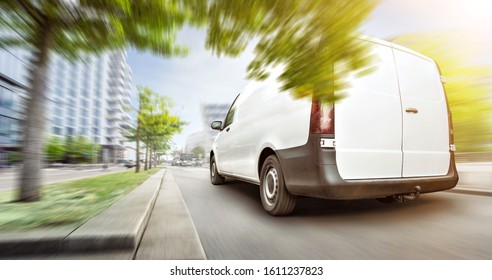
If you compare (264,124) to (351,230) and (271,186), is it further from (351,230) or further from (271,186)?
(351,230)

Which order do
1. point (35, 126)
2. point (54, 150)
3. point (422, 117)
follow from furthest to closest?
point (54, 150), point (35, 126), point (422, 117)

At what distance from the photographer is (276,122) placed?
235 centimetres

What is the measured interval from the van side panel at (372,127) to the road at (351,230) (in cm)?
47

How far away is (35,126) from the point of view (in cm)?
291

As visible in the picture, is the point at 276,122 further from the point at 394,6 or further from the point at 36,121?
the point at 36,121

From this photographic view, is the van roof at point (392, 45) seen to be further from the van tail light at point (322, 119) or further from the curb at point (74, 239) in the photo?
the curb at point (74, 239)

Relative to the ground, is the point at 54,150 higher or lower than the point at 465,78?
lower

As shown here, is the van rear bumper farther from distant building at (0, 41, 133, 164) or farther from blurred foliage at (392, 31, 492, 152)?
distant building at (0, 41, 133, 164)

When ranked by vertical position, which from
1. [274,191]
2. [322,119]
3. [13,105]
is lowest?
[274,191]

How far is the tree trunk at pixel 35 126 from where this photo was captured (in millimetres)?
2854

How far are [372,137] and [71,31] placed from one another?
3119 millimetres

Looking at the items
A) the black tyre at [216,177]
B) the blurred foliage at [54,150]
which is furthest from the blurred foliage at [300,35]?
the black tyre at [216,177]

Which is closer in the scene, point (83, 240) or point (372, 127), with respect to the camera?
point (83, 240)

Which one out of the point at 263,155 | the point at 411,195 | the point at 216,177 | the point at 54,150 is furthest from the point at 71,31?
the point at 411,195
